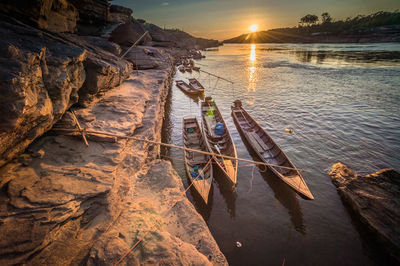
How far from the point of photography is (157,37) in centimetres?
5831

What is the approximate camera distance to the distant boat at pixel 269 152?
912cm

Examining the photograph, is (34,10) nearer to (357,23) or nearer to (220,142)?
(220,142)

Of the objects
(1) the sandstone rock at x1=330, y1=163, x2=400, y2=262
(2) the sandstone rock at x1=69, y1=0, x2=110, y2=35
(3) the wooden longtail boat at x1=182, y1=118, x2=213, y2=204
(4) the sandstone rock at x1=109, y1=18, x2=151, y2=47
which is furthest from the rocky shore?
(2) the sandstone rock at x1=69, y1=0, x2=110, y2=35

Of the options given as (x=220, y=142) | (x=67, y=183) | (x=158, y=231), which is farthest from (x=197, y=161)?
(x=67, y=183)

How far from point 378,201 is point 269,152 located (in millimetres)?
6017

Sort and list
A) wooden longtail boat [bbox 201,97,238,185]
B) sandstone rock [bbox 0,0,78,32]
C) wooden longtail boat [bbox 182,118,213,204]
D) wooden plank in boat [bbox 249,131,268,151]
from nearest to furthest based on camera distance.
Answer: sandstone rock [bbox 0,0,78,32] < wooden longtail boat [bbox 182,118,213,204] < wooden longtail boat [bbox 201,97,238,185] < wooden plank in boat [bbox 249,131,268,151]

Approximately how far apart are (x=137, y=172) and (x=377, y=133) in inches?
828

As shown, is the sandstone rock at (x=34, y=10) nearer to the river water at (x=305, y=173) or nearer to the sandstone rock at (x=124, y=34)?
the river water at (x=305, y=173)

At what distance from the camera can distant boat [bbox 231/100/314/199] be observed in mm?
9117

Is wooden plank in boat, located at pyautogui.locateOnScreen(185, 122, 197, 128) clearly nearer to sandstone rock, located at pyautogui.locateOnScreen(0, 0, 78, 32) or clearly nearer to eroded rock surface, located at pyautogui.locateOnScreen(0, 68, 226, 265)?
eroded rock surface, located at pyautogui.locateOnScreen(0, 68, 226, 265)

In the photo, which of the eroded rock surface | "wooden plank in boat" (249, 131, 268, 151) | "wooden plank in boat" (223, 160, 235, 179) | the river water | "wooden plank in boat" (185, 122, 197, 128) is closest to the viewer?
the eroded rock surface

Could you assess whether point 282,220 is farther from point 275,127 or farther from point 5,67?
point 5,67

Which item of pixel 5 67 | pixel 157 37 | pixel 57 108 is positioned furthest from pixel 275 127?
pixel 157 37

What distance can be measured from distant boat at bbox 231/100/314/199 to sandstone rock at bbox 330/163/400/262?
102 inches
